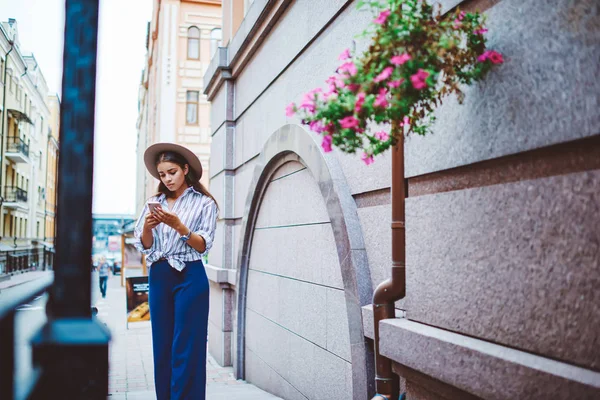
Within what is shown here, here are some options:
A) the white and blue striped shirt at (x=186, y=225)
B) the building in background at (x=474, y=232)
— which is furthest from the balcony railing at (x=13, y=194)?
the white and blue striped shirt at (x=186, y=225)

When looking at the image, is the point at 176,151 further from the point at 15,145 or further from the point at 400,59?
the point at 15,145

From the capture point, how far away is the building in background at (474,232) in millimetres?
1815

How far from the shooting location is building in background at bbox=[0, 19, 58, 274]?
36594 millimetres

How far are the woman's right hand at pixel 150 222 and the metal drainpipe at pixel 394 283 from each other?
1567 millimetres

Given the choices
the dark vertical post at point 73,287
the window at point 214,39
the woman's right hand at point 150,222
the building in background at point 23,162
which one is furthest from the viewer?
the building in background at point 23,162

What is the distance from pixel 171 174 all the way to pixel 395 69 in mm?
2448

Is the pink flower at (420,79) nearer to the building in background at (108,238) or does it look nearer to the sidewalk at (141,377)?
the sidewalk at (141,377)

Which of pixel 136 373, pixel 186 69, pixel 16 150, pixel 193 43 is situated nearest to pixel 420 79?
pixel 136 373

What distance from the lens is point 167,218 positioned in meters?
3.52

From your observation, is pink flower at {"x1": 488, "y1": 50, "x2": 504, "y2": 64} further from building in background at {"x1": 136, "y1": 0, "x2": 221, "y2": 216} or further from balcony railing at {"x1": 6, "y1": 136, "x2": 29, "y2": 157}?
balcony railing at {"x1": 6, "y1": 136, "x2": 29, "y2": 157}

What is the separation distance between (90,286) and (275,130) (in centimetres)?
448

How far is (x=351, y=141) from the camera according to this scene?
216cm

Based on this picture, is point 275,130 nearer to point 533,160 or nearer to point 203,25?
point 533,160

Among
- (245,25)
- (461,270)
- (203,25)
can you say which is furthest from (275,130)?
(203,25)
